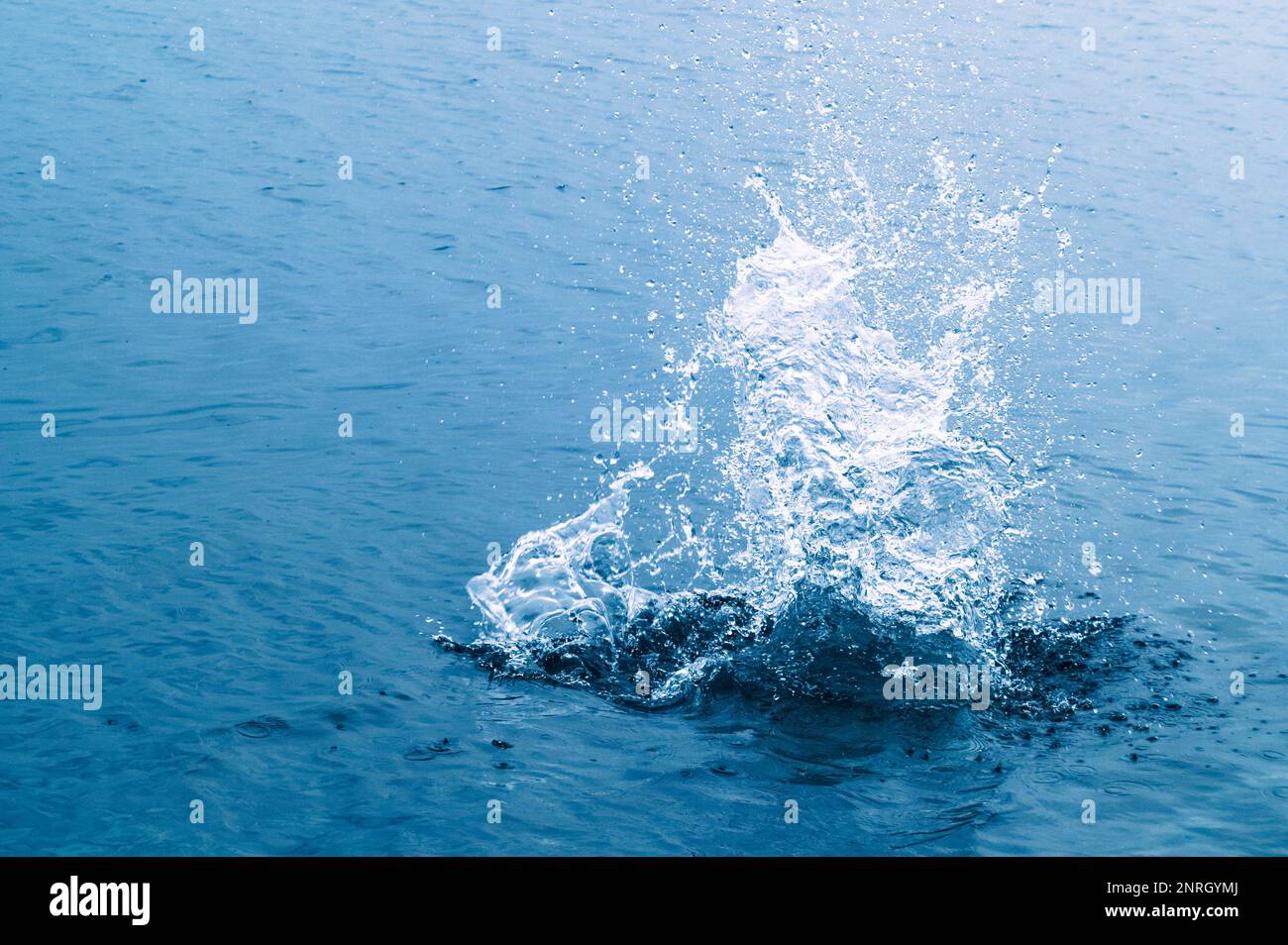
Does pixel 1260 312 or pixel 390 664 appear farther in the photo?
pixel 1260 312

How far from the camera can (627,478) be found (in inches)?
514

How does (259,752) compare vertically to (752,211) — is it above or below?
below

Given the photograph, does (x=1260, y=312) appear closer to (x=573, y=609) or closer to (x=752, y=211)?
(x=752, y=211)

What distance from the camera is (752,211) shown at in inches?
807

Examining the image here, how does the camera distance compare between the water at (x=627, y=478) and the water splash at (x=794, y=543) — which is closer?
the water at (x=627, y=478)

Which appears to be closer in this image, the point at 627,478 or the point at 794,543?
the point at 794,543

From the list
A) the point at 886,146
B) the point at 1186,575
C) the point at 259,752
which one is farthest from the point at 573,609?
the point at 886,146

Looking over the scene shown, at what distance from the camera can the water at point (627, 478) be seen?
8.59 m

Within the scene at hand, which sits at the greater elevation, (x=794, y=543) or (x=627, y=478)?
(x=627, y=478)

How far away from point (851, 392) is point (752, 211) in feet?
29.7

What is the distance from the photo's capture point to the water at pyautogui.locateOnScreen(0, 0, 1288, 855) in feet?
28.2

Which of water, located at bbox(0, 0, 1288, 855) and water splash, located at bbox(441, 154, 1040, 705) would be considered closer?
water, located at bbox(0, 0, 1288, 855)
